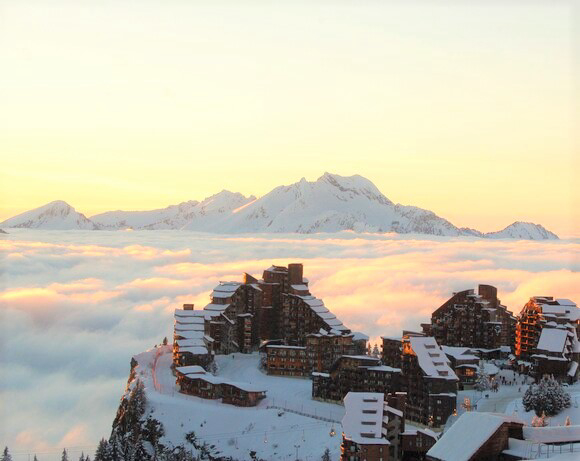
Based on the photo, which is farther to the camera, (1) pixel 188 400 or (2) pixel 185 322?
(2) pixel 185 322

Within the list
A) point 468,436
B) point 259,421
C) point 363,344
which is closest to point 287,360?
point 363,344

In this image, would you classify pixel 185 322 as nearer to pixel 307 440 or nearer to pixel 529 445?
pixel 307 440

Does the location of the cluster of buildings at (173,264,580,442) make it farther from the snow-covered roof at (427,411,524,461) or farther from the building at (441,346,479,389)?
the snow-covered roof at (427,411,524,461)

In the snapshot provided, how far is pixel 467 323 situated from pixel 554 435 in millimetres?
65008

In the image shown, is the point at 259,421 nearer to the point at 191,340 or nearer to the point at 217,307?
the point at 191,340

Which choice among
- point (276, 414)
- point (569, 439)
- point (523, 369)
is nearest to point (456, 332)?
point (523, 369)

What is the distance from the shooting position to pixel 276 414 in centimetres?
10188

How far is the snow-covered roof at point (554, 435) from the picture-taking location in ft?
205

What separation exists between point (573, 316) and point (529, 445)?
6058cm

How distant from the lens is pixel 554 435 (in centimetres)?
6272

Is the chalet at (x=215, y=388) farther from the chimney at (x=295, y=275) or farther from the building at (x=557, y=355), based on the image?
the building at (x=557, y=355)

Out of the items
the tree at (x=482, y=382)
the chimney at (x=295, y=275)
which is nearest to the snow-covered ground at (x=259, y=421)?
the tree at (x=482, y=382)

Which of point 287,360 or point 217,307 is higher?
point 217,307

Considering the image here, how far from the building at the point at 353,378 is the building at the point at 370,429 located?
15.2m
